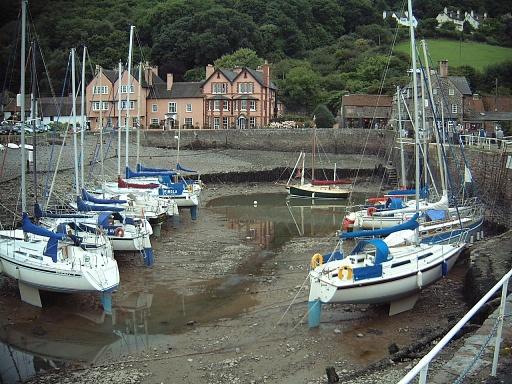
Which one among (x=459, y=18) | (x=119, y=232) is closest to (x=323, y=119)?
(x=119, y=232)

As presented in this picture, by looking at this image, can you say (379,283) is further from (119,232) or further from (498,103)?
(498,103)

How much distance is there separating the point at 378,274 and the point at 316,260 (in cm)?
164

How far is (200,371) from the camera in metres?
12.0

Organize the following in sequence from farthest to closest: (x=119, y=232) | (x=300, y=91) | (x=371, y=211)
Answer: (x=300, y=91) < (x=371, y=211) < (x=119, y=232)

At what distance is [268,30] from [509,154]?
83.4m

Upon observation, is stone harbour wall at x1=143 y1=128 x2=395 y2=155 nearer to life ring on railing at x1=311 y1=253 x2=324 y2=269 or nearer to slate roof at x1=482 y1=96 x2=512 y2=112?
slate roof at x1=482 y1=96 x2=512 y2=112

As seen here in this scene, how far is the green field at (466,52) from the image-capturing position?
98688 millimetres

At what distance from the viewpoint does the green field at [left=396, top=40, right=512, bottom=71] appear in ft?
324

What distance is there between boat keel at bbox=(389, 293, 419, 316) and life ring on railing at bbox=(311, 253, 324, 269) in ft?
7.04

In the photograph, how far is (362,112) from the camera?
68812 millimetres

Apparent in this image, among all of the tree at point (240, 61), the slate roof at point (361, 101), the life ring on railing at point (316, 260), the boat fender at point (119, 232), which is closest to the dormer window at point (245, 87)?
the slate roof at point (361, 101)

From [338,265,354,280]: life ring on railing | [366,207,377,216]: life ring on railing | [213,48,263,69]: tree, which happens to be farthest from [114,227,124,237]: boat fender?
[213,48,263,69]: tree

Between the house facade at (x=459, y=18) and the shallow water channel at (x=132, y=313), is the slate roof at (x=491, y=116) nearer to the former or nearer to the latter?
the shallow water channel at (x=132, y=313)

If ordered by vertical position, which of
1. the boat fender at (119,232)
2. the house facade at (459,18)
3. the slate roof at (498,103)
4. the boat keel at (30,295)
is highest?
the house facade at (459,18)
